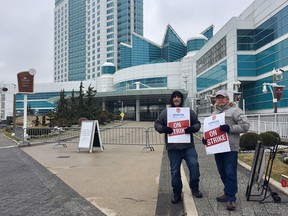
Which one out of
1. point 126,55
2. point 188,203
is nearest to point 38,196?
point 188,203

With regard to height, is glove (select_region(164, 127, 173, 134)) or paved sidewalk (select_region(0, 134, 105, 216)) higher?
glove (select_region(164, 127, 173, 134))

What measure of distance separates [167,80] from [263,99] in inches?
1695

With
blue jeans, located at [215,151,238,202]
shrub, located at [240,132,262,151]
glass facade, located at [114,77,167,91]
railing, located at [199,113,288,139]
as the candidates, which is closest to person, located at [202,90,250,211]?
blue jeans, located at [215,151,238,202]

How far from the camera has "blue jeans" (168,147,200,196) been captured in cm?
514

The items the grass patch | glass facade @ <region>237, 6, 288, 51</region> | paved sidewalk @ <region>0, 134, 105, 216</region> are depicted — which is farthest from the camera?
glass facade @ <region>237, 6, 288, 51</region>

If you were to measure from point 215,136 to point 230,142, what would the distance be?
0.26 meters

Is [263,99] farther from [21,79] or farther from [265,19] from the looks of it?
[21,79]

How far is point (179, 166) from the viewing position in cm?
520

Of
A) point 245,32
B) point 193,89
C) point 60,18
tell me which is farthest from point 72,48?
point 245,32

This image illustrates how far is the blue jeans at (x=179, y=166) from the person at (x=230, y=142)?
434 millimetres

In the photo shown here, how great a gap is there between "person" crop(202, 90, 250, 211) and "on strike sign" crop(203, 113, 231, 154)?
0.08 m

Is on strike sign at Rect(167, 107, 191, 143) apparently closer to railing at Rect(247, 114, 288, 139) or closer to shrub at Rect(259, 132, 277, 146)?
shrub at Rect(259, 132, 277, 146)

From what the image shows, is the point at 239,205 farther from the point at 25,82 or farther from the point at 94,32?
the point at 94,32

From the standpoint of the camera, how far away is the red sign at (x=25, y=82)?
19.8 metres
